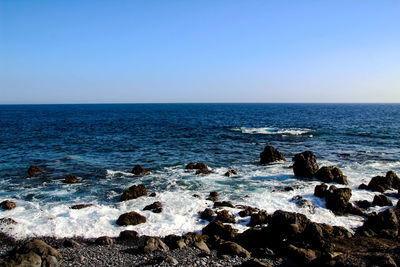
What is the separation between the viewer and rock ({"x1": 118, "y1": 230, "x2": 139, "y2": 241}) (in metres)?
15.2

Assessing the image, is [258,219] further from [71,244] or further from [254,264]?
[71,244]

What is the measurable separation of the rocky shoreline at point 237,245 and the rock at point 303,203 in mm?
1503

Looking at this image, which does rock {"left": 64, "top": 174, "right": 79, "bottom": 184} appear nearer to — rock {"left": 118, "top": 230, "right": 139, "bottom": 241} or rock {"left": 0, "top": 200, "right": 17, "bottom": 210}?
rock {"left": 0, "top": 200, "right": 17, "bottom": 210}

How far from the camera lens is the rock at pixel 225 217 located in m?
17.3

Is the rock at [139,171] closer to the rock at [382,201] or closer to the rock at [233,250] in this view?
the rock at [233,250]

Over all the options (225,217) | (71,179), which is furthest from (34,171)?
(225,217)

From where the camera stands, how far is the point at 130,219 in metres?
17.0

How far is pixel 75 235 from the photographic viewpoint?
15680 mm

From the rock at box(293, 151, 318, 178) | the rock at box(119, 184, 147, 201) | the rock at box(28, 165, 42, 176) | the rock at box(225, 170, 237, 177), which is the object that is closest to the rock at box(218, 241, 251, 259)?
the rock at box(119, 184, 147, 201)

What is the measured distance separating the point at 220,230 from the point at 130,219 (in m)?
5.86

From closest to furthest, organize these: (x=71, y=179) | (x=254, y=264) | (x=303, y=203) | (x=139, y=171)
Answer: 1. (x=254, y=264)
2. (x=303, y=203)
3. (x=71, y=179)
4. (x=139, y=171)

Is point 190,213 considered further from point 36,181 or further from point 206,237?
point 36,181

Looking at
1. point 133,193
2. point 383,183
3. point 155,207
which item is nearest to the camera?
point 155,207

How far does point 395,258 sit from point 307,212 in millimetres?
8505
